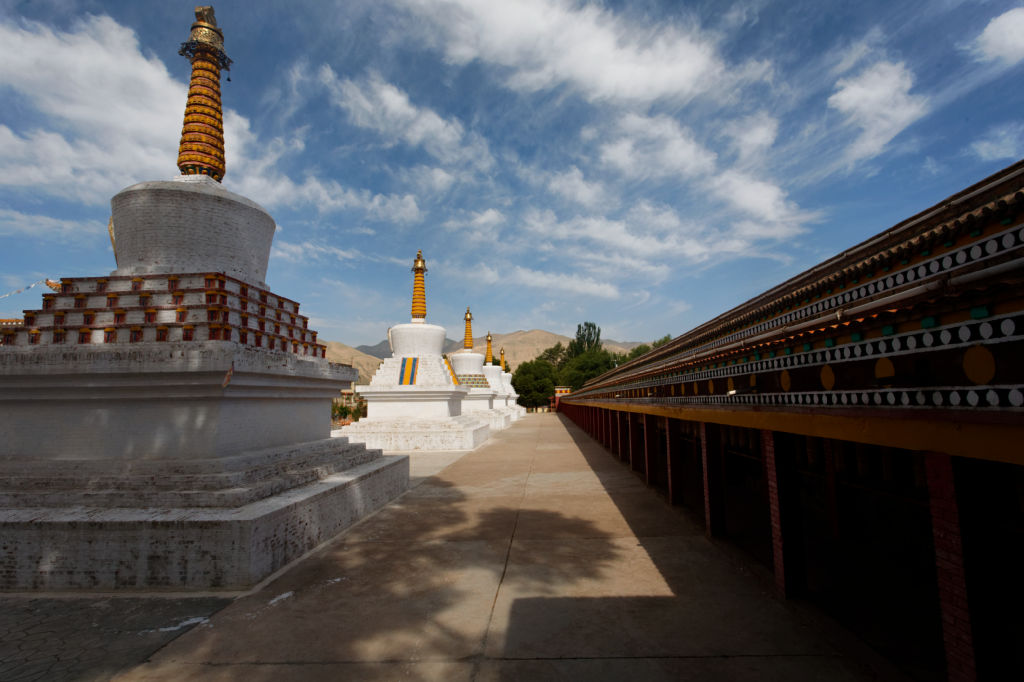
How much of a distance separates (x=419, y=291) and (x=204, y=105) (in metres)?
13.6

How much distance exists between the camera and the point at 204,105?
845 cm

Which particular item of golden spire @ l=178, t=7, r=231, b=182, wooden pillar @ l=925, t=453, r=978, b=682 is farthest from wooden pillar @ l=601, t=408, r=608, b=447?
wooden pillar @ l=925, t=453, r=978, b=682

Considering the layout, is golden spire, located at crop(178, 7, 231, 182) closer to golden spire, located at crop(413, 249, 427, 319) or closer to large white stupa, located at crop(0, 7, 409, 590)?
large white stupa, located at crop(0, 7, 409, 590)

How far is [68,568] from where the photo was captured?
15.8ft

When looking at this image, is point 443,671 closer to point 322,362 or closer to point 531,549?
point 531,549

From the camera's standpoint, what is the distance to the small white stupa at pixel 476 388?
28.3 meters

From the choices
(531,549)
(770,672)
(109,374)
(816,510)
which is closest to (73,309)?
(109,374)

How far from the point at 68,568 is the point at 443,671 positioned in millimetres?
4104

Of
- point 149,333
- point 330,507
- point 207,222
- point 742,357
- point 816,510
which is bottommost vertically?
point 816,510

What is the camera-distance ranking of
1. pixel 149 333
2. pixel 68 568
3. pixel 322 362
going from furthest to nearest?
pixel 322 362 → pixel 149 333 → pixel 68 568

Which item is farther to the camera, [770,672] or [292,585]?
[292,585]

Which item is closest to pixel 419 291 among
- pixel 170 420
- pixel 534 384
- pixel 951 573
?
pixel 170 420

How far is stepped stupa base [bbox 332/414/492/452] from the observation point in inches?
665

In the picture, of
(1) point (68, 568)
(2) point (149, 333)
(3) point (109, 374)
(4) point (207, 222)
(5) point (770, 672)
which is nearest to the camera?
(5) point (770, 672)
